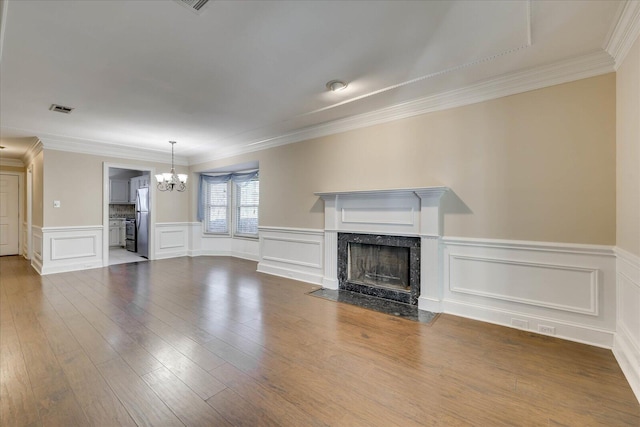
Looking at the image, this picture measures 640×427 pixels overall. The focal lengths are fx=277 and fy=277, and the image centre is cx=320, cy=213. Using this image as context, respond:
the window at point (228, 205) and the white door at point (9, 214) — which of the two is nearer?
the window at point (228, 205)

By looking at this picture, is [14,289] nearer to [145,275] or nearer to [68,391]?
[145,275]

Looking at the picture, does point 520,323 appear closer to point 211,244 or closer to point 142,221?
point 211,244

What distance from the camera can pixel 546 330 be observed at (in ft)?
8.80

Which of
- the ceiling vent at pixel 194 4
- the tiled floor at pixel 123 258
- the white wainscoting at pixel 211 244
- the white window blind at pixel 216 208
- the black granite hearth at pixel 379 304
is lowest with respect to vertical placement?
the black granite hearth at pixel 379 304

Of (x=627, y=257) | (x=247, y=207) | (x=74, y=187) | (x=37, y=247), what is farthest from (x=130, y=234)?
(x=627, y=257)

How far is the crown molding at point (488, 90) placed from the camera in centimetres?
250

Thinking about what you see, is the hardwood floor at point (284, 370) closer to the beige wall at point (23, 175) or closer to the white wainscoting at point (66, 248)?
the white wainscoting at point (66, 248)

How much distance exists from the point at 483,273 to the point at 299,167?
3.10 metres

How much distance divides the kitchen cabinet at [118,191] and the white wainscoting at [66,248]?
2776 mm

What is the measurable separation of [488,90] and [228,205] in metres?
6.14

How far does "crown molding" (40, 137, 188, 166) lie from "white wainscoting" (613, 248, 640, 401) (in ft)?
25.5

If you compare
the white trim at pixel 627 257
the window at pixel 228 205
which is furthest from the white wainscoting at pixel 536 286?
the window at pixel 228 205

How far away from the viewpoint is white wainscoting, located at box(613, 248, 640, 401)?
194 centimetres

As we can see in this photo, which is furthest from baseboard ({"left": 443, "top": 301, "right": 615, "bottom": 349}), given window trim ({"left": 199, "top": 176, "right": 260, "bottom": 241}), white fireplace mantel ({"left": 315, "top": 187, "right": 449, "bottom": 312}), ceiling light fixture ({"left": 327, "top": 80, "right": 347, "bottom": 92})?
window trim ({"left": 199, "top": 176, "right": 260, "bottom": 241})
